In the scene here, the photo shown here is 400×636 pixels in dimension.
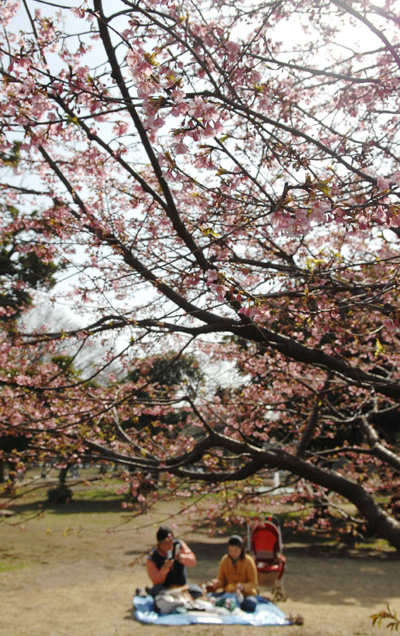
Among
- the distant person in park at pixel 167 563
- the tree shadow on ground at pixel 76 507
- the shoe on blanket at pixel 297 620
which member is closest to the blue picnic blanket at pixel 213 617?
the shoe on blanket at pixel 297 620

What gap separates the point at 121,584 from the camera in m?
8.21

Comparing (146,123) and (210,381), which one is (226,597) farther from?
(146,123)

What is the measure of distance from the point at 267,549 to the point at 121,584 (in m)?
2.49

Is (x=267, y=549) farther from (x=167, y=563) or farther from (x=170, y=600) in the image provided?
(x=170, y=600)

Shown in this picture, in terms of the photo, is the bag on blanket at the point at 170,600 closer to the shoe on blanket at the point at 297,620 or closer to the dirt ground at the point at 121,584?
the dirt ground at the point at 121,584

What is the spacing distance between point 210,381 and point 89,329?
2.66 m

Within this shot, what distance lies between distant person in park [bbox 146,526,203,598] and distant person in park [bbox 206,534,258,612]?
42 cm

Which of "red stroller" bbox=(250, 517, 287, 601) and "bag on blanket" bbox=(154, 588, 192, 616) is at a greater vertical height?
"red stroller" bbox=(250, 517, 287, 601)

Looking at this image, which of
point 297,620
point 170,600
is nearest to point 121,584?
point 170,600

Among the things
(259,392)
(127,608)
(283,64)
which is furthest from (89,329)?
(127,608)

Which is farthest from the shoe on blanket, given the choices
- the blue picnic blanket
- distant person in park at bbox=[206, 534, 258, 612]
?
distant person in park at bbox=[206, 534, 258, 612]

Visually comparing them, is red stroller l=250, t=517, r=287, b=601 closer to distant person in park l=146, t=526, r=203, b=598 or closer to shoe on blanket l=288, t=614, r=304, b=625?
distant person in park l=146, t=526, r=203, b=598

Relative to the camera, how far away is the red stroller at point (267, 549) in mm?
8180

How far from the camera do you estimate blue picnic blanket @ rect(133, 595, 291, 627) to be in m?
6.38
